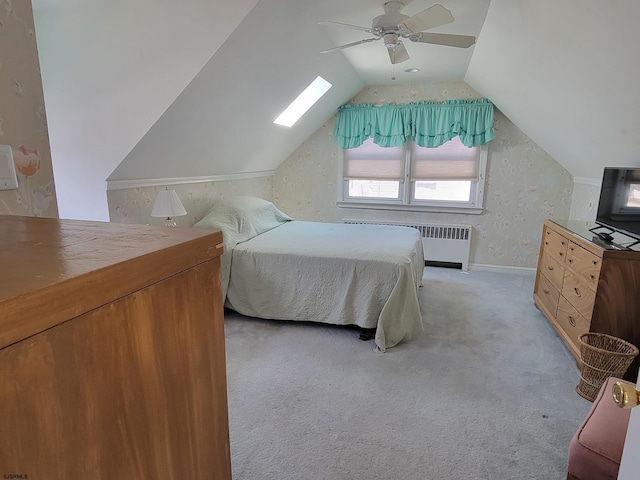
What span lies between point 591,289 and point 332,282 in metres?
1.68

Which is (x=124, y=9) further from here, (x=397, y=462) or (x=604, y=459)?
(x=604, y=459)

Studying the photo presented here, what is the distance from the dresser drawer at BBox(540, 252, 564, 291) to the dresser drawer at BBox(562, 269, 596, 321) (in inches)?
3.9

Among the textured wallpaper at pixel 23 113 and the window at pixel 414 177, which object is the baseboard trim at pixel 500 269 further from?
the textured wallpaper at pixel 23 113

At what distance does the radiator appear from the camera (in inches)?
179

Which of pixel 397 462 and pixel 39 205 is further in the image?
pixel 397 462

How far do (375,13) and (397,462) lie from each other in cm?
282

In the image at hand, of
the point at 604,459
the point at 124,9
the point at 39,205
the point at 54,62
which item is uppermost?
the point at 124,9

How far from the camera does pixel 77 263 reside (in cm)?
47

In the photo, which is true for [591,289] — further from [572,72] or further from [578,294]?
[572,72]

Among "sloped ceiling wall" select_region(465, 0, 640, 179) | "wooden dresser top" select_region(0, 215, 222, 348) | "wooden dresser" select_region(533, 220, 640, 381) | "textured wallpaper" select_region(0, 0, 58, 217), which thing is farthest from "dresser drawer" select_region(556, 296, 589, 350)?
"textured wallpaper" select_region(0, 0, 58, 217)

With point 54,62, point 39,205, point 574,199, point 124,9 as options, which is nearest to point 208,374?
point 39,205

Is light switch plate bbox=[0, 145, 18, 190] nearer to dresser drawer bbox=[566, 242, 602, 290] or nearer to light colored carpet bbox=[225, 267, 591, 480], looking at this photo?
light colored carpet bbox=[225, 267, 591, 480]

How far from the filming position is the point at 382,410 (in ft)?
6.47

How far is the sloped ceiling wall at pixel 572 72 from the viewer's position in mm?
1804
